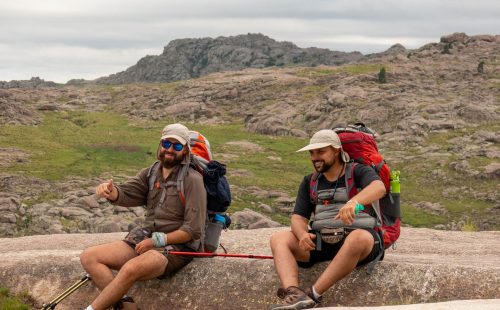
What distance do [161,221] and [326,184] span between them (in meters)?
3.15

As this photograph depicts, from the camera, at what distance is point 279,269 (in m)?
11.5

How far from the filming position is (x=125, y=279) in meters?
11.4

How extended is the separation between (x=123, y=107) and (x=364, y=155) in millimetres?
111725

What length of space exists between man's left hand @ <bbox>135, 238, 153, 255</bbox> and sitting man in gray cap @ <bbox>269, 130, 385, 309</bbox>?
2.22 metres

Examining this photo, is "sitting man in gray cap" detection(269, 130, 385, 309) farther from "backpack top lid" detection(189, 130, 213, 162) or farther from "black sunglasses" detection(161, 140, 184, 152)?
"black sunglasses" detection(161, 140, 184, 152)

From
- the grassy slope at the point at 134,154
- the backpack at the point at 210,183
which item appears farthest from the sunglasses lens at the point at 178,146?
the grassy slope at the point at 134,154

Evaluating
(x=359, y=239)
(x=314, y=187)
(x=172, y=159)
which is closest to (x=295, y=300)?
(x=359, y=239)

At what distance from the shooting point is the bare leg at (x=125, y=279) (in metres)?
11.4

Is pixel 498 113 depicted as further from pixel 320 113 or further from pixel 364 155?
pixel 364 155

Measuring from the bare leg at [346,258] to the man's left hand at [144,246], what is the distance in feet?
10.3

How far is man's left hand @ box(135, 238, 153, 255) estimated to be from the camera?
39.9ft

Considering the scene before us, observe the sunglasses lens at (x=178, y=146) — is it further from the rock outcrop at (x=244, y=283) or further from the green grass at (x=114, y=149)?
the green grass at (x=114, y=149)

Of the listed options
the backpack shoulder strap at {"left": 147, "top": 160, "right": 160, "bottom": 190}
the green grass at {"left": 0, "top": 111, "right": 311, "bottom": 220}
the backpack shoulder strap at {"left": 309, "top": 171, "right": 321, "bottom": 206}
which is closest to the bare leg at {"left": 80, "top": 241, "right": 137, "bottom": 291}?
the backpack shoulder strap at {"left": 147, "top": 160, "right": 160, "bottom": 190}

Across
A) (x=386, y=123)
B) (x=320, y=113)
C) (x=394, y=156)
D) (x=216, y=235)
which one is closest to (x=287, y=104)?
(x=320, y=113)
